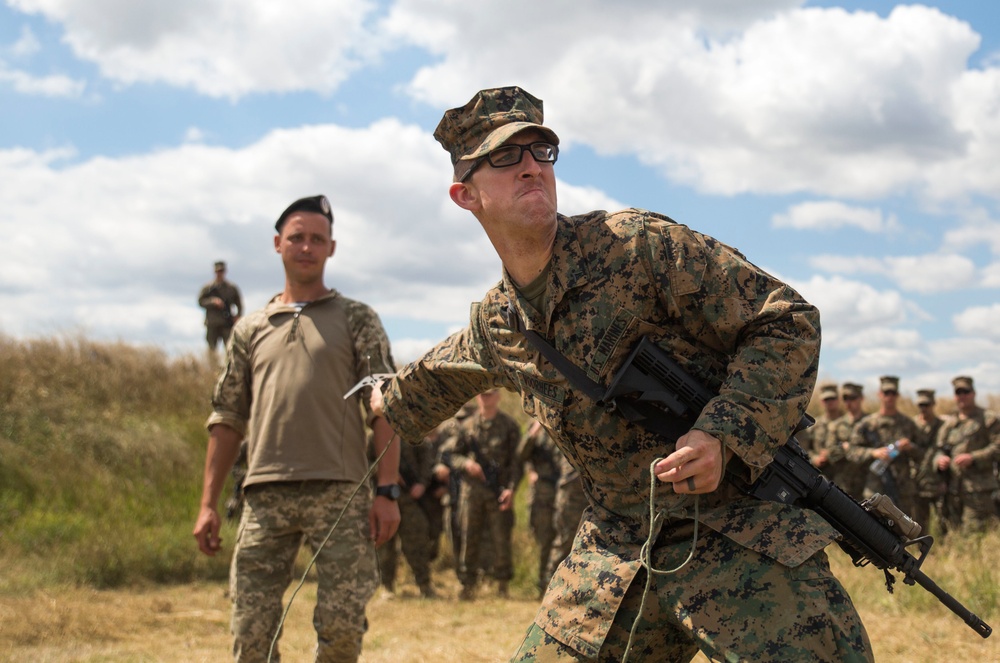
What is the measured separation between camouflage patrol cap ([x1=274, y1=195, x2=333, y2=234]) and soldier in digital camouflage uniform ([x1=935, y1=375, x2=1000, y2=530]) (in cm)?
1166

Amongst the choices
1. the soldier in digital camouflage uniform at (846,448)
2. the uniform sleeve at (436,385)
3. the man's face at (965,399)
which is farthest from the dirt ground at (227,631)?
the man's face at (965,399)

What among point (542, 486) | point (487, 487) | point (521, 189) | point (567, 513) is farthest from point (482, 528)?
point (521, 189)

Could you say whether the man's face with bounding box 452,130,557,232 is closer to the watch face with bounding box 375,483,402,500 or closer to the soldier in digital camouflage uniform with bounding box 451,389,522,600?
the watch face with bounding box 375,483,402,500

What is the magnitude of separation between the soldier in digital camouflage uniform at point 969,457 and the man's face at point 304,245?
38.2 ft

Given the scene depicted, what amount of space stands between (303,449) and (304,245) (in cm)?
106

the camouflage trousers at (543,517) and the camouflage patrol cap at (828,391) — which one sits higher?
the camouflage patrol cap at (828,391)

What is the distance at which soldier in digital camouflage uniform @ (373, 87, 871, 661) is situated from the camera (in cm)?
267

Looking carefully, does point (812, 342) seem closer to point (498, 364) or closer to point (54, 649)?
point (498, 364)

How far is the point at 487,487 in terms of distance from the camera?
11.8 meters

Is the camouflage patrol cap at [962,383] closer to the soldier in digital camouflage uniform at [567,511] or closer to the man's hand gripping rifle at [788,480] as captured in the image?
the soldier in digital camouflage uniform at [567,511]

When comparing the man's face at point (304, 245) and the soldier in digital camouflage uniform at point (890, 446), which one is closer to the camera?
the man's face at point (304, 245)

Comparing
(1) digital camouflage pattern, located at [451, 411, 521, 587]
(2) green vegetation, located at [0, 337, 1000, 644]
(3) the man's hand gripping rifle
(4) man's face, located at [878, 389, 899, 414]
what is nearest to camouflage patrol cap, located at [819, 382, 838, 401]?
(4) man's face, located at [878, 389, 899, 414]

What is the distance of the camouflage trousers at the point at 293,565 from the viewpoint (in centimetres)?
462

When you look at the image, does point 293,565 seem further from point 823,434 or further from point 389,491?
point 823,434
